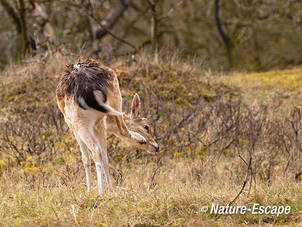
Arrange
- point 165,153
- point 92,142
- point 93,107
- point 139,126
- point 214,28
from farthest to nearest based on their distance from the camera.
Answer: point 214,28 < point 165,153 < point 139,126 < point 92,142 < point 93,107

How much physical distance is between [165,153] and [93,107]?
3.02m

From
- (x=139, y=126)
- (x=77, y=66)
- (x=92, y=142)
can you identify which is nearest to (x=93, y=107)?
(x=92, y=142)

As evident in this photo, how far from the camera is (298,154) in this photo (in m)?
6.48

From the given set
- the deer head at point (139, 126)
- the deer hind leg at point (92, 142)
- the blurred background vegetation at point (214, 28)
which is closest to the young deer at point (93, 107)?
the deer hind leg at point (92, 142)

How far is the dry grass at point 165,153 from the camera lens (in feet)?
13.2

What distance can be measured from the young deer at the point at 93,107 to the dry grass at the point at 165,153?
461 millimetres

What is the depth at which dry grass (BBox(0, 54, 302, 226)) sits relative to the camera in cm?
403

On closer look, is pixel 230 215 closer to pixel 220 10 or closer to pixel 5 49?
pixel 220 10

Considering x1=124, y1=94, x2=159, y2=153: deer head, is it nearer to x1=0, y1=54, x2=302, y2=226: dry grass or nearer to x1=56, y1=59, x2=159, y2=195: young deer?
x1=56, y1=59, x2=159, y2=195: young deer

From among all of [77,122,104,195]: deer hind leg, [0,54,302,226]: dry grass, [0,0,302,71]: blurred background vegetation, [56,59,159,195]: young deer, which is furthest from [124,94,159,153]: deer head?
[0,0,302,71]: blurred background vegetation

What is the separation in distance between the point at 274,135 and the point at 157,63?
396cm

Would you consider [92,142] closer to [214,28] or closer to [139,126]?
[139,126]

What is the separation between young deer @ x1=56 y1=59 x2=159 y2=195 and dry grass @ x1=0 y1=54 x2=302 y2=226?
46 centimetres

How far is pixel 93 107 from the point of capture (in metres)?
4.38
